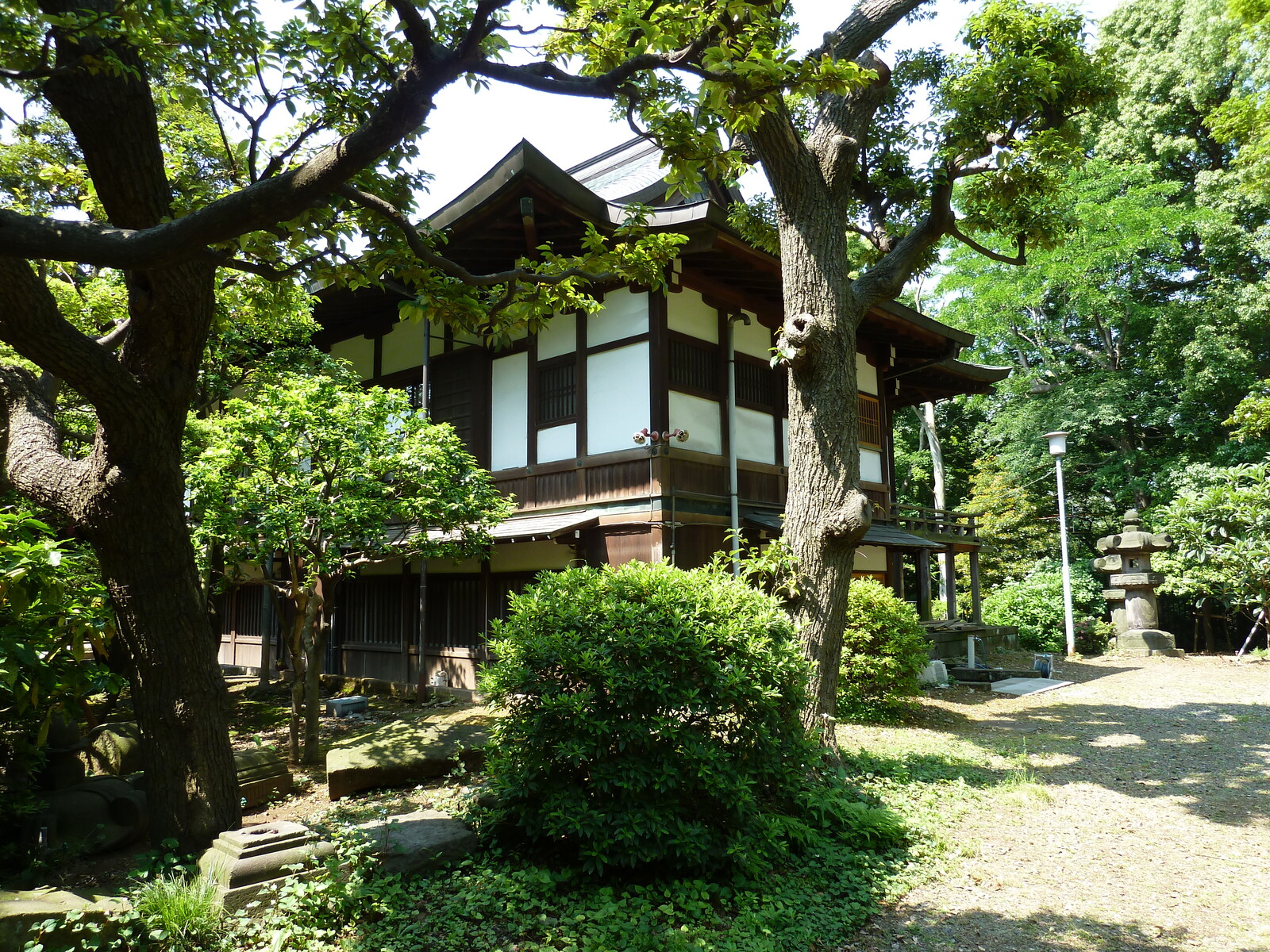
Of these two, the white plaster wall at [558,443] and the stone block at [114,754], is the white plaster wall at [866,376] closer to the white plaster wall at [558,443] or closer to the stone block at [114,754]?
the white plaster wall at [558,443]

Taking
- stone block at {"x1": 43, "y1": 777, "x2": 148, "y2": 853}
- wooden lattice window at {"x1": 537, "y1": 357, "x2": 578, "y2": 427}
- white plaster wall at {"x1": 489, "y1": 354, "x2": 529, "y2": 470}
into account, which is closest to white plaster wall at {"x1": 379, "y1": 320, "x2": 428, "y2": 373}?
white plaster wall at {"x1": 489, "y1": 354, "x2": 529, "y2": 470}

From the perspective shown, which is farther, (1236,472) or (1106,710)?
(1236,472)

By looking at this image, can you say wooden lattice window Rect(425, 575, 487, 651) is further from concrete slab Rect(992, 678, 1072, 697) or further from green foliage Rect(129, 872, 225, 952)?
concrete slab Rect(992, 678, 1072, 697)

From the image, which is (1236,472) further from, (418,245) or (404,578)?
(418,245)

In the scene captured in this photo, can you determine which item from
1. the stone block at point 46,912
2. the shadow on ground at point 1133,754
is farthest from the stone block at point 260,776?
the shadow on ground at point 1133,754

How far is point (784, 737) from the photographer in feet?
17.3

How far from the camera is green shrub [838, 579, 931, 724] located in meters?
9.66

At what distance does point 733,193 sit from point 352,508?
30.4 feet

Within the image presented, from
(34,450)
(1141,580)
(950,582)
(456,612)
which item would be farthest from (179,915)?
(1141,580)

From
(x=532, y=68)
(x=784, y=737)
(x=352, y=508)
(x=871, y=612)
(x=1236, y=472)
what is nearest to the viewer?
(x=532, y=68)

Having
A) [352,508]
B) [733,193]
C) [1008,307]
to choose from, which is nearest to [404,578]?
[352,508]

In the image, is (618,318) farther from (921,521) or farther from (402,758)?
(921,521)

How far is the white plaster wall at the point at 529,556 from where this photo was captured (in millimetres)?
11219

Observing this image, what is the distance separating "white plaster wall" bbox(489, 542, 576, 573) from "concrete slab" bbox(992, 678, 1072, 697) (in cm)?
745
